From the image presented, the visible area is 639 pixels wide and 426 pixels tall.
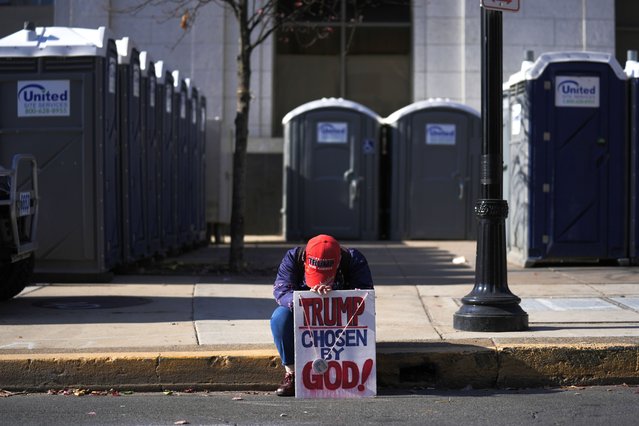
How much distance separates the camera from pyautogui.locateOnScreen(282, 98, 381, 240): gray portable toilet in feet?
57.9

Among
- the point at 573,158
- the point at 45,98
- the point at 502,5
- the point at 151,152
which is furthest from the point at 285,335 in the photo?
the point at 151,152

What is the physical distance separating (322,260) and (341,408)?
97 cm

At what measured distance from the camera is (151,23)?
19578 millimetres

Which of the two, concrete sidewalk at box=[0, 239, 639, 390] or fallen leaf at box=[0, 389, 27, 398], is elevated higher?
concrete sidewalk at box=[0, 239, 639, 390]

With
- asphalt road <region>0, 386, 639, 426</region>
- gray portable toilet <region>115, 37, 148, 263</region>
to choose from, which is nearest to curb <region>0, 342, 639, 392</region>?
asphalt road <region>0, 386, 639, 426</region>

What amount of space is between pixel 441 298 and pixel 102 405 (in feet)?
15.1

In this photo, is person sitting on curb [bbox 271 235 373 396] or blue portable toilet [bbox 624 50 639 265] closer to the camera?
person sitting on curb [bbox 271 235 373 396]

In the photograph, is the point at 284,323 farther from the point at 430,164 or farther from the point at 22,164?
the point at 430,164

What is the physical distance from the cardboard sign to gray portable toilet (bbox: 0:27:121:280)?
4965mm

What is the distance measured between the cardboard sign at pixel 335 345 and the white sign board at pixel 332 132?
10.8m

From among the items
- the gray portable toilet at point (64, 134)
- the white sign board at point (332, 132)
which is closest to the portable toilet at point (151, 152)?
the gray portable toilet at point (64, 134)

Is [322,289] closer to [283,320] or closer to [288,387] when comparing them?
[283,320]

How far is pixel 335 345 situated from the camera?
705 cm

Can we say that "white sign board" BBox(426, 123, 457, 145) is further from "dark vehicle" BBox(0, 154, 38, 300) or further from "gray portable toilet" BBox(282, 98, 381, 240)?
"dark vehicle" BBox(0, 154, 38, 300)
